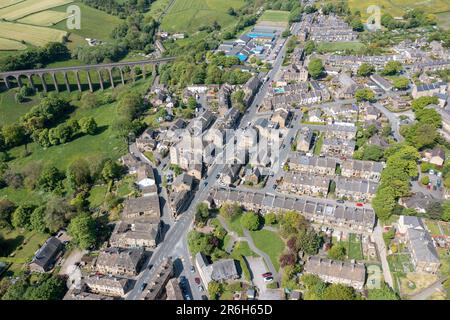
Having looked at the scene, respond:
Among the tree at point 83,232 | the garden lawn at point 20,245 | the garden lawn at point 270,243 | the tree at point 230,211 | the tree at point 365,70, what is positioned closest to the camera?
the garden lawn at point 270,243

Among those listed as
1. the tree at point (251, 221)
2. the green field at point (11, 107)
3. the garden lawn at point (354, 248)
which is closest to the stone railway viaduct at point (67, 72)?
the green field at point (11, 107)

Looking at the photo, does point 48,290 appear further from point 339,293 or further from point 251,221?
point 339,293

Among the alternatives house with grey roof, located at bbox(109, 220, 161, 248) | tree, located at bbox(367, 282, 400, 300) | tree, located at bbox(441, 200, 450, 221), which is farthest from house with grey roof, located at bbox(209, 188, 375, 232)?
house with grey roof, located at bbox(109, 220, 161, 248)

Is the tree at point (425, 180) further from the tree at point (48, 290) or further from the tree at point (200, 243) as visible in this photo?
the tree at point (48, 290)

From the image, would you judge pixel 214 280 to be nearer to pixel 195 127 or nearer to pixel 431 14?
pixel 195 127

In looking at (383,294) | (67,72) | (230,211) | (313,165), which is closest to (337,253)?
(383,294)

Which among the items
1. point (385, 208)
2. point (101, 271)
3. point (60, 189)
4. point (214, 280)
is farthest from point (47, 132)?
point (385, 208)
